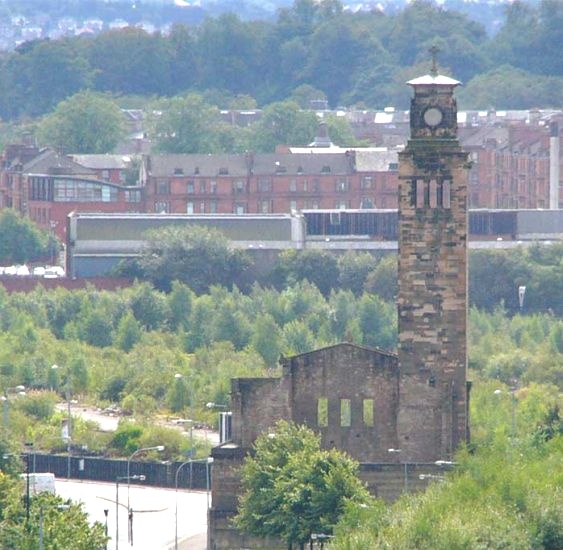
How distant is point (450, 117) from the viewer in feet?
219

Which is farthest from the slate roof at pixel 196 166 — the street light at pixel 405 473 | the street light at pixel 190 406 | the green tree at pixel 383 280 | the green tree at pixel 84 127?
the street light at pixel 405 473

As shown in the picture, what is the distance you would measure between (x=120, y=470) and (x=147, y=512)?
5323 mm

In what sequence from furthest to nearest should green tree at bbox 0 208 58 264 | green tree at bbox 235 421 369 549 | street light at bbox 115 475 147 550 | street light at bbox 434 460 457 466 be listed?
green tree at bbox 0 208 58 264, street light at bbox 115 475 147 550, street light at bbox 434 460 457 466, green tree at bbox 235 421 369 549

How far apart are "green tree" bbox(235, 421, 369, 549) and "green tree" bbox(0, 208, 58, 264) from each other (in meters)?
69.5

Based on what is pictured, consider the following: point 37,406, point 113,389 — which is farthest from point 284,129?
point 37,406

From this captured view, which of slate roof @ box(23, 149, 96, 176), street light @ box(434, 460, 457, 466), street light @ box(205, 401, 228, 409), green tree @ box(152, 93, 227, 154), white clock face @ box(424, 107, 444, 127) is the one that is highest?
green tree @ box(152, 93, 227, 154)

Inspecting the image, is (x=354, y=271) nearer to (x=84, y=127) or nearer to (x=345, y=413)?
(x=345, y=413)

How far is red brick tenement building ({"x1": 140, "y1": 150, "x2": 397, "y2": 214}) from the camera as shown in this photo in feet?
482

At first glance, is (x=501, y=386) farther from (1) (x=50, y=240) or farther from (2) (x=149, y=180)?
(2) (x=149, y=180)

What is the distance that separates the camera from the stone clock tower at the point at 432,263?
6644 centimetres

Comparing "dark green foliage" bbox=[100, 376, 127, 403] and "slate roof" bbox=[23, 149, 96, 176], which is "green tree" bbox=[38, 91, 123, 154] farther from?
"dark green foliage" bbox=[100, 376, 127, 403]

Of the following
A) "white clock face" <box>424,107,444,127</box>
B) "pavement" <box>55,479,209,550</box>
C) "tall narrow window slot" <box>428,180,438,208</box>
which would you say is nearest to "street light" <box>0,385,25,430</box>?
"pavement" <box>55,479,209,550</box>

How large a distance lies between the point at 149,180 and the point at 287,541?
8433cm

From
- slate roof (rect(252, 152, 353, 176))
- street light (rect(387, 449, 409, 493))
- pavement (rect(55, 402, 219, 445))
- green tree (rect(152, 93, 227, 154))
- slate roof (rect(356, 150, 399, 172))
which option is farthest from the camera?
green tree (rect(152, 93, 227, 154))
